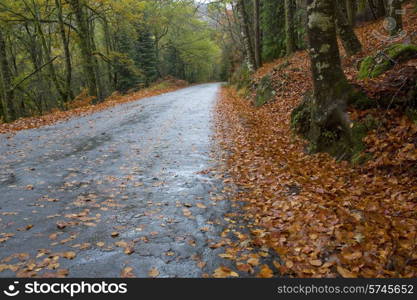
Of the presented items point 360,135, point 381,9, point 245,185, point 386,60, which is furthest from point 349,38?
point 245,185

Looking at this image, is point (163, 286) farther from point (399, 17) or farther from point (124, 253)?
point (399, 17)

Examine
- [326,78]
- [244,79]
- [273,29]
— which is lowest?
[326,78]

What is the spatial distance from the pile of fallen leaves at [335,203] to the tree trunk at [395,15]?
16.6 feet

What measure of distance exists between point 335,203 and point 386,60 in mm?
5099

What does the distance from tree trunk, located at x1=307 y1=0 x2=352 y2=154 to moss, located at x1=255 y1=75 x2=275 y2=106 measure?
7.17 metres

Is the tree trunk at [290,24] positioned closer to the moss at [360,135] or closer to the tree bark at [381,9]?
the tree bark at [381,9]

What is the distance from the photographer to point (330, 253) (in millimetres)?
4223

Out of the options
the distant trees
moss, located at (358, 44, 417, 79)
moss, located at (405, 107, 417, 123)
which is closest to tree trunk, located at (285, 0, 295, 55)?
moss, located at (358, 44, 417, 79)

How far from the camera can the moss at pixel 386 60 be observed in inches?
324

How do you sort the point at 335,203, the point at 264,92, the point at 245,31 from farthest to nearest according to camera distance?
the point at 245,31
the point at 264,92
the point at 335,203

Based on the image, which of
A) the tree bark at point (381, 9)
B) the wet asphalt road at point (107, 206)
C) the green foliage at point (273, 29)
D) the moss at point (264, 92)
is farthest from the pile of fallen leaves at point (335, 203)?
the green foliage at point (273, 29)

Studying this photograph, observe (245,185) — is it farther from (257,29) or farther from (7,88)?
(257,29)

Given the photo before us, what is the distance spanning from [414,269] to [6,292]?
4348mm

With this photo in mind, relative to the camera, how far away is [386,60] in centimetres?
861
